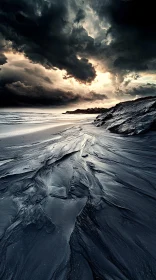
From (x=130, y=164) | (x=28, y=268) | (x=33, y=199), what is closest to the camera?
(x=28, y=268)

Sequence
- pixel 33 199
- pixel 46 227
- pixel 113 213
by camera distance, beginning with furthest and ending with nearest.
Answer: pixel 33 199 < pixel 113 213 < pixel 46 227

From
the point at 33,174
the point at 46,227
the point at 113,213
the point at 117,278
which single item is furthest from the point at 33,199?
the point at 117,278

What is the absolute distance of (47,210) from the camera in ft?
6.64

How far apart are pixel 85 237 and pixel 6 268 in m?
0.73

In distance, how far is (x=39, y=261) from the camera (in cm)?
138

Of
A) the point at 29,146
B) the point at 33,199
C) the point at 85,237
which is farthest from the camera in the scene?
the point at 29,146

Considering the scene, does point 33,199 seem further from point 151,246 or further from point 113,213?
point 151,246

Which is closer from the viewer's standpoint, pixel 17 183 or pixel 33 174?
pixel 17 183

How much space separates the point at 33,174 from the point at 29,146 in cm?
245

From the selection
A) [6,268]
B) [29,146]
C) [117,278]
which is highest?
[117,278]

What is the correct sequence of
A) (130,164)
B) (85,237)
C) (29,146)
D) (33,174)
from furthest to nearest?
1. (29,146)
2. (130,164)
3. (33,174)
4. (85,237)

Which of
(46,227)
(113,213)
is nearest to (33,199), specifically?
(46,227)

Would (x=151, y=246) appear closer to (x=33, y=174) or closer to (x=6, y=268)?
(x=6, y=268)

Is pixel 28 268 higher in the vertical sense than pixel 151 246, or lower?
lower
